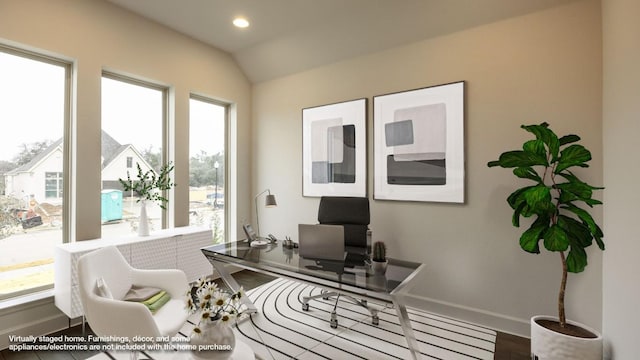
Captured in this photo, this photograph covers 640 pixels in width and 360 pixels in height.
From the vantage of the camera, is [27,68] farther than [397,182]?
No

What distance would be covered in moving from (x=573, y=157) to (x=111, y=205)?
415cm

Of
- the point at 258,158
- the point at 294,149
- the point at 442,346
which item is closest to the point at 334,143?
the point at 294,149

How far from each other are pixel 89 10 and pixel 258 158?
8.14ft

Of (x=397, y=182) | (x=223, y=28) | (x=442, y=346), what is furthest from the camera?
(x=223, y=28)

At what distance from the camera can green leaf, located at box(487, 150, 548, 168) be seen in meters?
2.13

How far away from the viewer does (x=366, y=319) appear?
2.82m

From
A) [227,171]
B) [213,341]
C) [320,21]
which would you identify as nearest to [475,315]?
[213,341]

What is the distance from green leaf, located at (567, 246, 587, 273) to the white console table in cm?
338

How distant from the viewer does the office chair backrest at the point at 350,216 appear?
2955 mm

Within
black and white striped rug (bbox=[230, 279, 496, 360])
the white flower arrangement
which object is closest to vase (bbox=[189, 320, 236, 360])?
the white flower arrangement

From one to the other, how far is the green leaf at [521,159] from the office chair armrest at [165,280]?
2.52 meters

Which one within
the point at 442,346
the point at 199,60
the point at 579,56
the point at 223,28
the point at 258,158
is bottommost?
the point at 442,346

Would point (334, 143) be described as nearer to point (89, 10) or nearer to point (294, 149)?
point (294, 149)

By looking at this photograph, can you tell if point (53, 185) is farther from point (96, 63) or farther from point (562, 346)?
point (562, 346)
